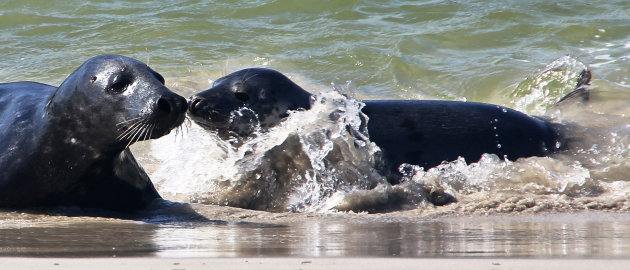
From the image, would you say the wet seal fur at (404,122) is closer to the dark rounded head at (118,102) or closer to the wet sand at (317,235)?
the wet sand at (317,235)

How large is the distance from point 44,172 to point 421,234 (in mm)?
1991

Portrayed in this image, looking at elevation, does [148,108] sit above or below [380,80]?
above

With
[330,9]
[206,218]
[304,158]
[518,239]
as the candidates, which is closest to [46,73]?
[330,9]

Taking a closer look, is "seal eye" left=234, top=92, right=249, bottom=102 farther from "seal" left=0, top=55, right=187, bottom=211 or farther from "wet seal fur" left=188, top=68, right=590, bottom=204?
"seal" left=0, top=55, right=187, bottom=211

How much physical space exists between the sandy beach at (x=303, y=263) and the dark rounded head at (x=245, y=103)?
116 inches

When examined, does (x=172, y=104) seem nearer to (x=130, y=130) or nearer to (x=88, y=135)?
(x=130, y=130)

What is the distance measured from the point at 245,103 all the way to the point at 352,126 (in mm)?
666

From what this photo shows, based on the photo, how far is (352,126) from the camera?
6.04 meters

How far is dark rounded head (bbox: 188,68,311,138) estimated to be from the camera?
5844 mm

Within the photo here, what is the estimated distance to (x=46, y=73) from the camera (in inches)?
395

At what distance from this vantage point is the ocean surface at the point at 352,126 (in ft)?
12.2

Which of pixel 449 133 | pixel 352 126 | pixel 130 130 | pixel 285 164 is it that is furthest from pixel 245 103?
pixel 130 130

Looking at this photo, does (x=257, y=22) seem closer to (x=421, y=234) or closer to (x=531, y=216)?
(x=531, y=216)

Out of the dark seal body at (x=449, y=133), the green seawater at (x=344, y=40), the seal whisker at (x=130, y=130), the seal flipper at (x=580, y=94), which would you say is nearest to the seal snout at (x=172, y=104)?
the seal whisker at (x=130, y=130)
